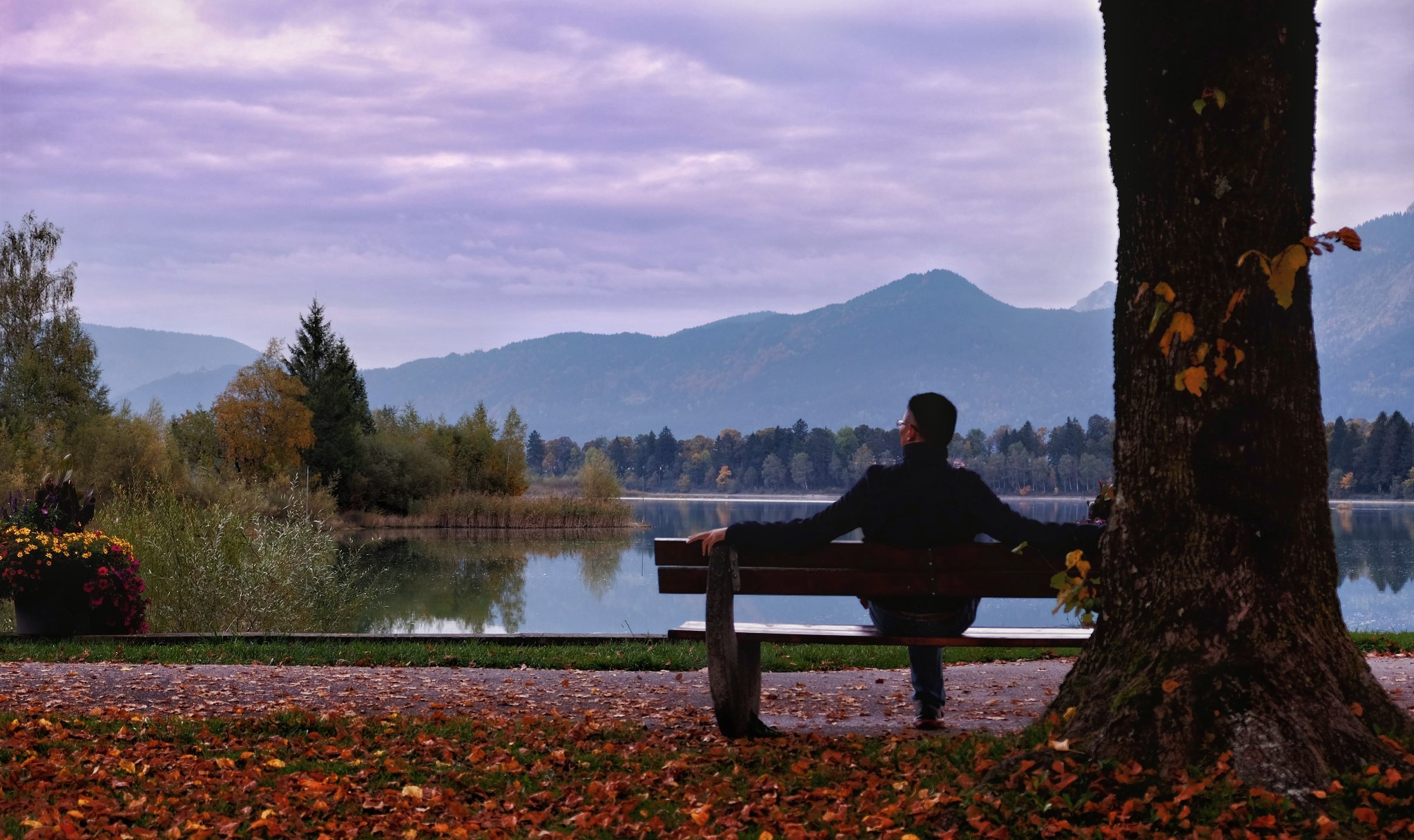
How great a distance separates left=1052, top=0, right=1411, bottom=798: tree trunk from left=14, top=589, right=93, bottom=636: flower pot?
1098 centimetres

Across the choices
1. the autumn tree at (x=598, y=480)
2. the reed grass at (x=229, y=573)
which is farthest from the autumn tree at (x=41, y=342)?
the reed grass at (x=229, y=573)

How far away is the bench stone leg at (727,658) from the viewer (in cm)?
599

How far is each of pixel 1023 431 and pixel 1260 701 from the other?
127047 mm

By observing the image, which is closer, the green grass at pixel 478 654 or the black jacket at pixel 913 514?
the black jacket at pixel 913 514

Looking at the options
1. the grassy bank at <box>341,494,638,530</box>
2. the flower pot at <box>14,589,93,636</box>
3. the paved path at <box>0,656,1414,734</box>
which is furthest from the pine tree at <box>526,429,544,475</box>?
the paved path at <box>0,656,1414,734</box>

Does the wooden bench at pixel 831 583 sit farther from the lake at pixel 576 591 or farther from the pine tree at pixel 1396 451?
the pine tree at pixel 1396 451

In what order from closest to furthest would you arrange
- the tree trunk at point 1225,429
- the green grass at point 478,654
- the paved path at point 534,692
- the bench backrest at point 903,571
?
the tree trunk at point 1225,429 → the bench backrest at point 903,571 → the paved path at point 534,692 → the green grass at point 478,654

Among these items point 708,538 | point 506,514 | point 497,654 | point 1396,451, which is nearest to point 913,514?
point 708,538

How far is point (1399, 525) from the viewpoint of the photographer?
65.4 meters

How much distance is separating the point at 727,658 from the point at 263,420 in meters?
51.1

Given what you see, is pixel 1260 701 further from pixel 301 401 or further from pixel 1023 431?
pixel 1023 431

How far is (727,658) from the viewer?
6.03m

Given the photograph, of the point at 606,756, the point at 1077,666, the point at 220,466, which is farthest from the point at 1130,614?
the point at 220,466

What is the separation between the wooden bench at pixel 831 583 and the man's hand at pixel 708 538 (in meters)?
0.03
